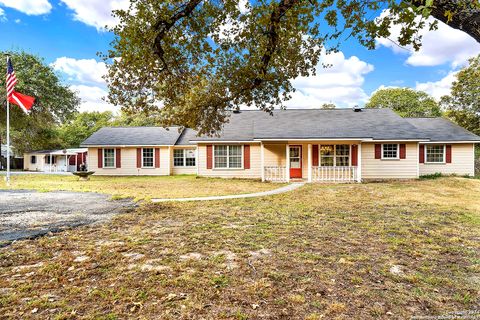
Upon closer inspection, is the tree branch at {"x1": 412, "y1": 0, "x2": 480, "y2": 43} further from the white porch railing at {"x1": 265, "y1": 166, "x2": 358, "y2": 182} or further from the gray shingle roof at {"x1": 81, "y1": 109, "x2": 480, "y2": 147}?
the white porch railing at {"x1": 265, "y1": 166, "x2": 358, "y2": 182}

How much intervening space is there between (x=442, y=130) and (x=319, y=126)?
370 inches

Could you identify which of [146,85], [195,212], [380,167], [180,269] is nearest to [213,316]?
[180,269]

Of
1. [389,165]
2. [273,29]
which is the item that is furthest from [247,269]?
[389,165]

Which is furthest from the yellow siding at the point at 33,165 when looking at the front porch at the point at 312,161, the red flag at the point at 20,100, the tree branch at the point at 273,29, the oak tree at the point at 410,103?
the oak tree at the point at 410,103

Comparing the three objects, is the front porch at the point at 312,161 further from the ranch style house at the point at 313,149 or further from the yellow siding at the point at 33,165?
the yellow siding at the point at 33,165

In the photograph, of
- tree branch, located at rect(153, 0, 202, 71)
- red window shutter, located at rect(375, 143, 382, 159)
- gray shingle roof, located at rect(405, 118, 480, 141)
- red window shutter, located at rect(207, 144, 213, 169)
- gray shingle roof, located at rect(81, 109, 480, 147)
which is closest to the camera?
tree branch, located at rect(153, 0, 202, 71)

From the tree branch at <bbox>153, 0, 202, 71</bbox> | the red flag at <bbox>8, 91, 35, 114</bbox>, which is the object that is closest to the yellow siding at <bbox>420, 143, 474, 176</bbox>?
the tree branch at <bbox>153, 0, 202, 71</bbox>

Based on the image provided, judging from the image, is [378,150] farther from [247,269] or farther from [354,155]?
[247,269]

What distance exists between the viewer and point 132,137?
22969 mm

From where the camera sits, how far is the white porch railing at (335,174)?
1655 cm

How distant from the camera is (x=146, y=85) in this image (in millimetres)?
7949

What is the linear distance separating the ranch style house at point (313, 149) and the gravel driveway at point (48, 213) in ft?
26.3

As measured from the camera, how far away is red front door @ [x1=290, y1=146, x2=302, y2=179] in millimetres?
18188

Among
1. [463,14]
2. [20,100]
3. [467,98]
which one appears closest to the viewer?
[463,14]
